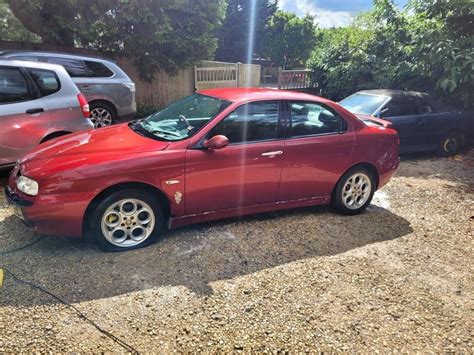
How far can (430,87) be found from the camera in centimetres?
934

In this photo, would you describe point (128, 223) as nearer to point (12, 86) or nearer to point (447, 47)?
point (12, 86)

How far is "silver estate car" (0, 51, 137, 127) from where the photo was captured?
7629 millimetres

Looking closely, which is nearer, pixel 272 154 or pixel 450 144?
pixel 272 154

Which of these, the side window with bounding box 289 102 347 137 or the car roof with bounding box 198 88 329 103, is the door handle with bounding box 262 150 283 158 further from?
the car roof with bounding box 198 88 329 103

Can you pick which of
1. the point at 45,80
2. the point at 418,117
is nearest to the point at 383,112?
the point at 418,117

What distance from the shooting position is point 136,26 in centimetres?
1059

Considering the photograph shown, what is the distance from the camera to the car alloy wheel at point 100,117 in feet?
25.7

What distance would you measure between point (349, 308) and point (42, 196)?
8.93 ft

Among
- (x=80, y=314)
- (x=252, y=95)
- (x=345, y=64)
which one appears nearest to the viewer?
(x=80, y=314)

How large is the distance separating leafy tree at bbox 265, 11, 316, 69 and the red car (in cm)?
2992

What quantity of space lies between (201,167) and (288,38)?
31.8m

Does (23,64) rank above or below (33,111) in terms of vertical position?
above

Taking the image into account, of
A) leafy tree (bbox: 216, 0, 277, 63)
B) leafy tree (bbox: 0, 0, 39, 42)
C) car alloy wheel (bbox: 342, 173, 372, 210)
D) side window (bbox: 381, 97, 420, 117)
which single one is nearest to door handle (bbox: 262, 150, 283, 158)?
car alloy wheel (bbox: 342, 173, 372, 210)

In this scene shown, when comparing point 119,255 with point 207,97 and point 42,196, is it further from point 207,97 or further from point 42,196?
point 207,97
